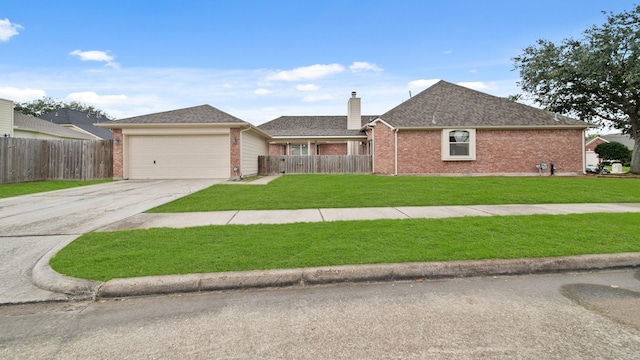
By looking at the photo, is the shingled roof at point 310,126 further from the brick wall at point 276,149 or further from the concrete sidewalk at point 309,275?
the concrete sidewalk at point 309,275

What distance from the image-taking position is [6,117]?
20.1 m

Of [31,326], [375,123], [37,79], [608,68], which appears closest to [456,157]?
[375,123]

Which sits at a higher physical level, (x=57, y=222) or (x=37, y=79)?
(x=37, y=79)

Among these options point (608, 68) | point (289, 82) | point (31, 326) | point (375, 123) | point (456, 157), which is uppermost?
point (289, 82)

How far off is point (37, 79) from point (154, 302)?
97.7 feet

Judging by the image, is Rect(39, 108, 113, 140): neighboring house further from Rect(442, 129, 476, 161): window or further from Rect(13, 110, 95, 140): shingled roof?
Rect(442, 129, 476, 161): window

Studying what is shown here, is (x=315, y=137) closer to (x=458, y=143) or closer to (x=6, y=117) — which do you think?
(x=458, y=143)

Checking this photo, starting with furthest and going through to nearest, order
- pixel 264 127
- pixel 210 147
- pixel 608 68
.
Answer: pixel 264 127, pixel 608 68, pixel 210 147

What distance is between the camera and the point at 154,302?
3.25 meters

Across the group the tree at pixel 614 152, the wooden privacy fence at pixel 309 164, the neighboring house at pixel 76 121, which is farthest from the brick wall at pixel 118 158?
the tree at pixel 614 152

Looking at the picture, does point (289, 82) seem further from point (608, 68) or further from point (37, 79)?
point (608, 68)

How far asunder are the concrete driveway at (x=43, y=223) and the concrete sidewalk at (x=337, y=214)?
0.72 metres

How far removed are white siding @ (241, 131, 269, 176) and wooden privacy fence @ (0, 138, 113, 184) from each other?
22.9ft

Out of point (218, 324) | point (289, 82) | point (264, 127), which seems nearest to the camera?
point (218, 324)
